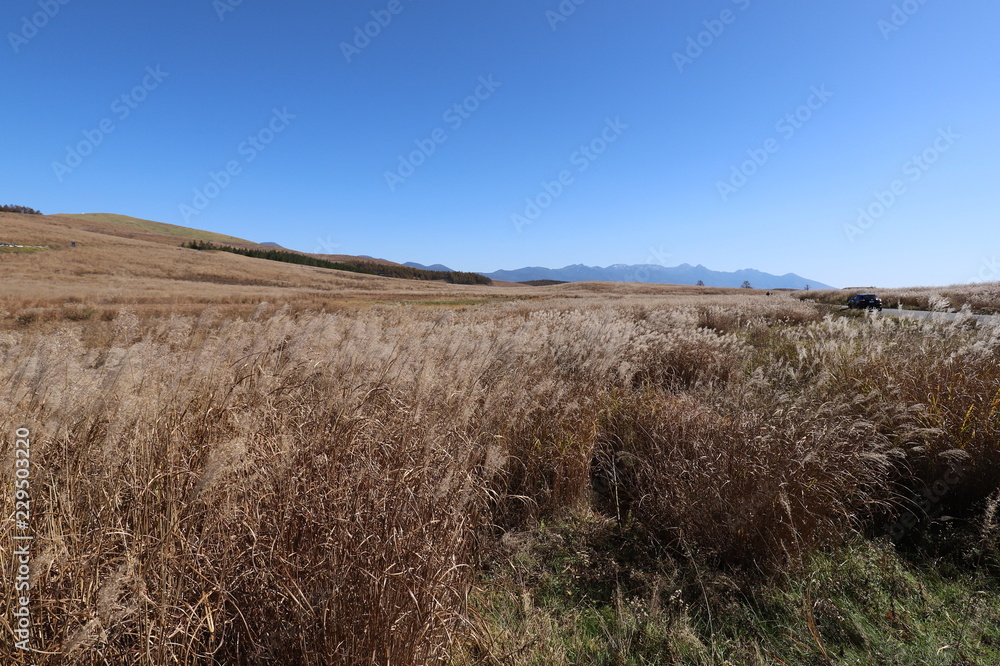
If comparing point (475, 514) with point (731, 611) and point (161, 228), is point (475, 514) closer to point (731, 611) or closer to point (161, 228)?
point (731, 611)

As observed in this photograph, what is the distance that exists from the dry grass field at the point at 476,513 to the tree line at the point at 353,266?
91.3m

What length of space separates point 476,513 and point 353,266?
106 meters

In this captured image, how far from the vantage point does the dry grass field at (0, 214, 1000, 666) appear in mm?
1644

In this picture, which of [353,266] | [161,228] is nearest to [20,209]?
[161,228]

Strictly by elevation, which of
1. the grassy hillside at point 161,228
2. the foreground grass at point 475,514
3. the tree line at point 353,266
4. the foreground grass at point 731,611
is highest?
the grassy hillside at point 161,228

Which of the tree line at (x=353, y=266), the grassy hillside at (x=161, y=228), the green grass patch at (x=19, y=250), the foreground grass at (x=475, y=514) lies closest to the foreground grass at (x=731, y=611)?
the foreground grass at (x=475, y=514)

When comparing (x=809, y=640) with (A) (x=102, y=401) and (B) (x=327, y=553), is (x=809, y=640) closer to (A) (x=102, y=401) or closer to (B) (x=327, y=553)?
(B) (x=327, y=553)

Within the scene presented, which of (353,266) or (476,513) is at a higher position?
(353,266)

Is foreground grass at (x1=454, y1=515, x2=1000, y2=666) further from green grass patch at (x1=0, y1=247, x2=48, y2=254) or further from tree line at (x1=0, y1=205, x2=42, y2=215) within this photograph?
tree line at (x1=0, y1=205, x2=42, y2=215)

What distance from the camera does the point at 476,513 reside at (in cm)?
276

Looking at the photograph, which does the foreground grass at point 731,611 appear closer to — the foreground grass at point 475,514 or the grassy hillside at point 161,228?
the foreground grass at point 475,514

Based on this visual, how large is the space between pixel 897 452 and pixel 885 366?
5.89ft

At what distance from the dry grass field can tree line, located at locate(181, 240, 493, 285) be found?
91.3 metres

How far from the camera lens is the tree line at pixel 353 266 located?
90.1 m
